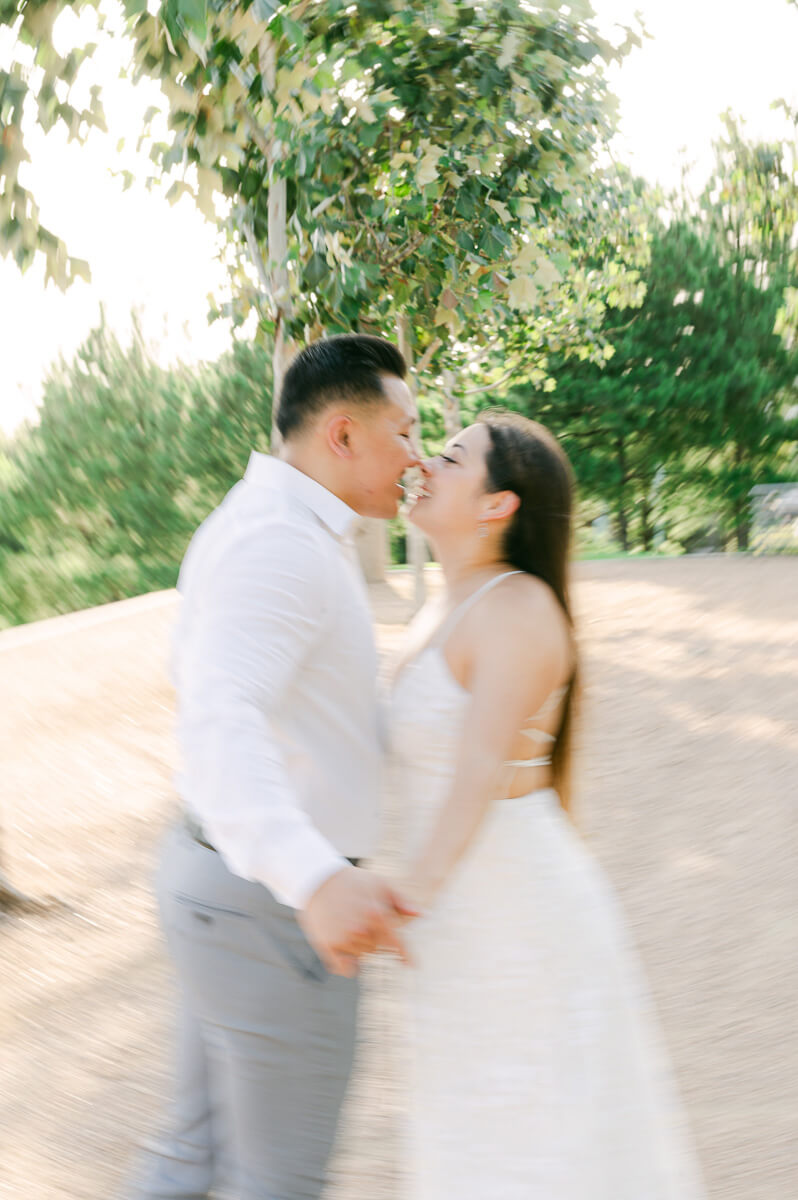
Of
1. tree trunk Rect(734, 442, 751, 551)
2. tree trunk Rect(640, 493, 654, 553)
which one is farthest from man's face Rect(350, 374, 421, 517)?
tree trunk Rect(640, 493, 654, 553)

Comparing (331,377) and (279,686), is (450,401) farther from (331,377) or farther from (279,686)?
(279,686)

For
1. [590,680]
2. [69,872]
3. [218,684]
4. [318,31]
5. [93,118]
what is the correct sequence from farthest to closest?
[590,680] < [69,872] < [318,31] < [93,118] < [218,684]

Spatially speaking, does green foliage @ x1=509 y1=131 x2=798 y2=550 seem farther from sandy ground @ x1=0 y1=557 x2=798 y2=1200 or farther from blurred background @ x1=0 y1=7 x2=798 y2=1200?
sandy ground @ x1=0 y1=557 x2=798 y2=1200

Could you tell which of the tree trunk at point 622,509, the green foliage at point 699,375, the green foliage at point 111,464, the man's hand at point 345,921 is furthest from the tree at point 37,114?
the tree trunk at point 622,509

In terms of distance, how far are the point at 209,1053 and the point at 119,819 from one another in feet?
14.6

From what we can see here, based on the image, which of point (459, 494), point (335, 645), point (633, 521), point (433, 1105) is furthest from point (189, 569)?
point (633, 521)

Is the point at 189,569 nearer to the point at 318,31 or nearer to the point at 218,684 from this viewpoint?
the point at 218,684

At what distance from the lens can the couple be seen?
6.29 ft

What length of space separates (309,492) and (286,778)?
2.05ft

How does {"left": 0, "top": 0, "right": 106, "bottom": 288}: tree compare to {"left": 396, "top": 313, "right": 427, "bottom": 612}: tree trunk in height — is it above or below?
above

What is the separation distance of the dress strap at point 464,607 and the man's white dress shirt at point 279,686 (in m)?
0.24

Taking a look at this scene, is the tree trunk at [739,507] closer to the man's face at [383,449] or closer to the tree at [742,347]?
the tree at [742,347]

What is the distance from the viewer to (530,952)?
2.27 meters

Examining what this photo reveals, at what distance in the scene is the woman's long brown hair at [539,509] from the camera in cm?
242
